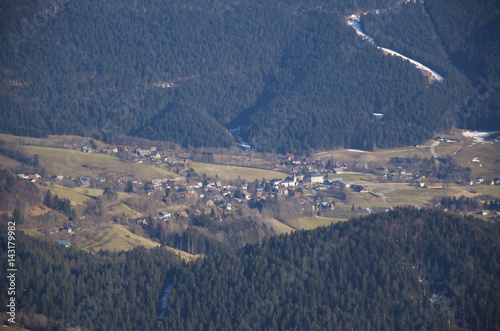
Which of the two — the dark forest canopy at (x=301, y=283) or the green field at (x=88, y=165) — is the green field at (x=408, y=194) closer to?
the dark forest canopy at (x=301, y=283)

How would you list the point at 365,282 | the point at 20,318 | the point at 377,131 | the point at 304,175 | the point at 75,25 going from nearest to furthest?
1. the point at 20,318
2. the point at 365,282
3. the point at 304,175
4. the point at 377,131
5. the point at 75,25

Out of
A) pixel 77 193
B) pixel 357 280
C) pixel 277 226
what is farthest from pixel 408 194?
pixel 77 193

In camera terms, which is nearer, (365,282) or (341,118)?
(365,282)

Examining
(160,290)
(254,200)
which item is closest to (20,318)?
(160,290)

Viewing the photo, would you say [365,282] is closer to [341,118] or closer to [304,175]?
[304,175]

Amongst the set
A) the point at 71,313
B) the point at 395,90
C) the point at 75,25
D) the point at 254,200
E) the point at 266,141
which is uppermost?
the point at 75,25

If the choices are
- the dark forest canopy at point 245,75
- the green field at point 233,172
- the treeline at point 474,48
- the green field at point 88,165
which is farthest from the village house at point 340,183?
the treeline at point 474,48
